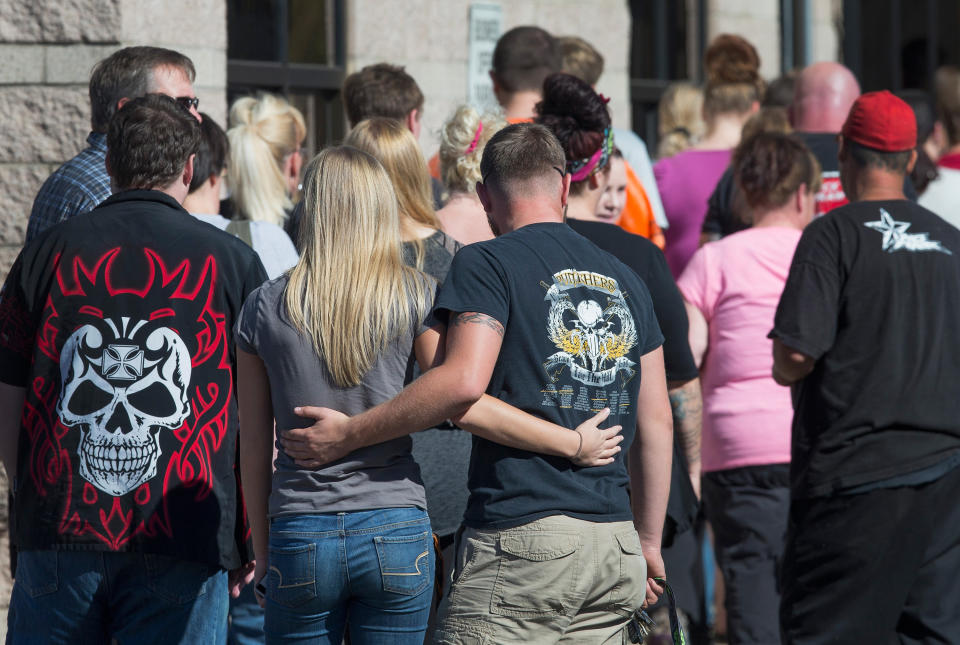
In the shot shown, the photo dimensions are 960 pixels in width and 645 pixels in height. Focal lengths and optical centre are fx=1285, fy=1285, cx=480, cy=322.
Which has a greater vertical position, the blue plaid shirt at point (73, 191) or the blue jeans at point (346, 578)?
the blue plaid shirt at point (73, 191)

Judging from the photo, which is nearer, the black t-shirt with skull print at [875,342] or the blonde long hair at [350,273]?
the blonde long hair at [350,273]

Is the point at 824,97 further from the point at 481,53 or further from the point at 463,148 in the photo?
the point at 463,148

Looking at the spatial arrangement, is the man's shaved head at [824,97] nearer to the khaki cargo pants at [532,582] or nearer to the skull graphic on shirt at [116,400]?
the khaki cargo pants at [532,582]

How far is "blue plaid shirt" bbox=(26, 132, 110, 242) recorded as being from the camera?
412cm

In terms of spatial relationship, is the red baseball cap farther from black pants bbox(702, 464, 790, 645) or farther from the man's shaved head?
the man's shaved head

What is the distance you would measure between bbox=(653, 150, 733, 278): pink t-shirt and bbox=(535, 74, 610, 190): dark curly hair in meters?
2.28

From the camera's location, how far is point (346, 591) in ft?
10.6

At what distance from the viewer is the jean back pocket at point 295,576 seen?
3.20 m

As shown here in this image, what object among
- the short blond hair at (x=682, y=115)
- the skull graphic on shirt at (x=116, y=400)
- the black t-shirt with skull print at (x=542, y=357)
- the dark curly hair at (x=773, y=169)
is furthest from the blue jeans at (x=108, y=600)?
the short blond hair at (x=682, y=115)

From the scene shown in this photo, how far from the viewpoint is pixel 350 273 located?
3.29 m

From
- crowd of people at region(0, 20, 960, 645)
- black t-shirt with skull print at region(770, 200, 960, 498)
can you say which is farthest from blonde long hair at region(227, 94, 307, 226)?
black t-shirt with skull print at region(770, 200, 960, 498)

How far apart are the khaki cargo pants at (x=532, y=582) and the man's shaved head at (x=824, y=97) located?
3802mm

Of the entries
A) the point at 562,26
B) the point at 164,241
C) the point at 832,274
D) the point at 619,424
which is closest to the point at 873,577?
the point at 832,274

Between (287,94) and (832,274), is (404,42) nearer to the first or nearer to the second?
(287,94)
